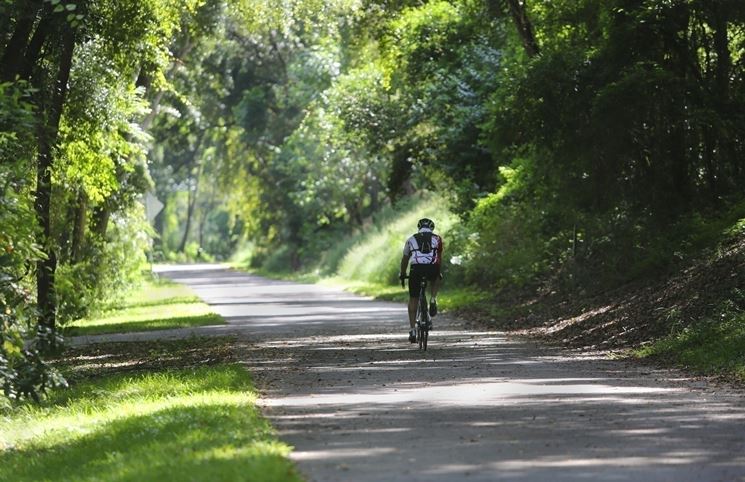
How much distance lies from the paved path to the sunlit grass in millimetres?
354

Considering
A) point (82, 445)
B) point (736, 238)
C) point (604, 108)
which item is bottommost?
point (82, 445)

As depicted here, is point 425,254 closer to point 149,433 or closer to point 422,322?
point 422,322

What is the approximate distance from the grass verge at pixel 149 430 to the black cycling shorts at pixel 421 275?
297 centimetres

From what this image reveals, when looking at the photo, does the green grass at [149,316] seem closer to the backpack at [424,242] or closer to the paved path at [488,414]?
the paved path at [488,414]

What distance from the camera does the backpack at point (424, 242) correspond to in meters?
22.0

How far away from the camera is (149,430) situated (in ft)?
43.8

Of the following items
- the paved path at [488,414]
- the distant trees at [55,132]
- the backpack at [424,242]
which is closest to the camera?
the paved path at [488,414]

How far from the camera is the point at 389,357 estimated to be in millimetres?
21125

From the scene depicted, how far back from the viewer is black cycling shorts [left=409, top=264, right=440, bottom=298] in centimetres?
2225

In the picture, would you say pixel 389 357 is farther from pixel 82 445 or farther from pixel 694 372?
pixel 82 445

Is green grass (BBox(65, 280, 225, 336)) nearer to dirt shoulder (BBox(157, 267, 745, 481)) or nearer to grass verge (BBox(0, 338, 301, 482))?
dirt shoulder (BBox(157, 267, 745, 481))

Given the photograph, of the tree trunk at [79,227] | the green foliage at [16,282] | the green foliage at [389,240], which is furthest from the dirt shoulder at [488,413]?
the green foliage at [389,240]

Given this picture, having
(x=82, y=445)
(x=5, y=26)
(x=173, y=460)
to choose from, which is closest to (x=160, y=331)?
(x=5, y=26)

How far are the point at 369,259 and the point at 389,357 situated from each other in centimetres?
3392
